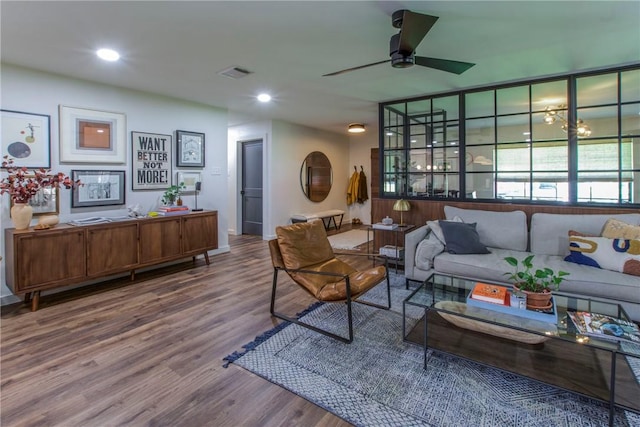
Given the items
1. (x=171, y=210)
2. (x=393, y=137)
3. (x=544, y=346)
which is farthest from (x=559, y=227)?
(x=171, y=210)

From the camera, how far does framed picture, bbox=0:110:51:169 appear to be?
10.3 ft

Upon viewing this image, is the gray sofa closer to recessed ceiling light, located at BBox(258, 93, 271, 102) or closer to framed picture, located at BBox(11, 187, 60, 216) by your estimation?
recessed ceiling light, located at BBox(258, 93, 271, 102)

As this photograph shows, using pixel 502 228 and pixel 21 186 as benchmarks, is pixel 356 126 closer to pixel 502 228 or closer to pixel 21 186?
pixel 502 228

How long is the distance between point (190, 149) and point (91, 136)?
1.28m

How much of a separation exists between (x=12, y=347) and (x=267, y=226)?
13.8ft

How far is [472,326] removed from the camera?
2.16m

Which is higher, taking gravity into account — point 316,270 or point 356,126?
point 356,126

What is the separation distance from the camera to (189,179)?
190 inches

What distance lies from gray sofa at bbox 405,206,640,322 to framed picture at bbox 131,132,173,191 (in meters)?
3.45

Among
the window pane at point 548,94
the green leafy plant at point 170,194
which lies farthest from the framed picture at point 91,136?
the window pane at point 548,94

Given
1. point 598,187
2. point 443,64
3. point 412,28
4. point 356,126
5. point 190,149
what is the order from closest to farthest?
point 412,28, point 443,64, point 598,187, point 190,149, point 356,126

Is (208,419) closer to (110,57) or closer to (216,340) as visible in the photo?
(216,340)

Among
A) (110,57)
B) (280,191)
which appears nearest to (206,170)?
(280,191)

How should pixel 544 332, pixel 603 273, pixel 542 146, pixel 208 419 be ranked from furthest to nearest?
pixel 542 146, pixel 603 273, pixel 544 332, pixel 208 419
